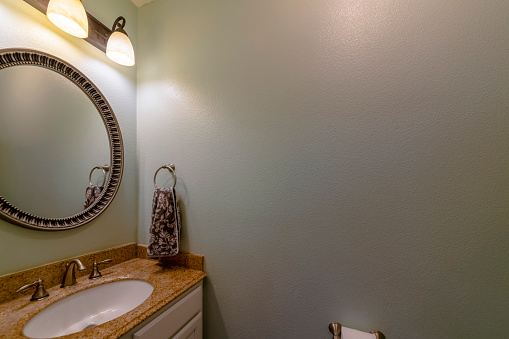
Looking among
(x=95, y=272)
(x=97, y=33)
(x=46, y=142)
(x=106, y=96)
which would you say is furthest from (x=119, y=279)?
(x=97, y=33)

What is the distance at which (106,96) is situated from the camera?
1141 millimetres

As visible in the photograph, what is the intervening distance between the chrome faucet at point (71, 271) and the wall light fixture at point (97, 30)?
3.54 ft

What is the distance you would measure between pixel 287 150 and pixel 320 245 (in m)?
0.48

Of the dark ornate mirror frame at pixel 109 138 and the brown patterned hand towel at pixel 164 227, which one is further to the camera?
the brown patterned hand towel at pixel 164 227

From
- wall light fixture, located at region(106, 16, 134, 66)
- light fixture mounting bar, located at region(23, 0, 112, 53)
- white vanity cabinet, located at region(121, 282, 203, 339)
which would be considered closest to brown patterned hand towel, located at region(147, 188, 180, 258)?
white vanity cabinet, located at region(121, 282, 203, 339)

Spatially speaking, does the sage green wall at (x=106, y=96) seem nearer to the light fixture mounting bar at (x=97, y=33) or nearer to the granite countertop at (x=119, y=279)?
the light fixture mounting bar at (x=97, y=33)

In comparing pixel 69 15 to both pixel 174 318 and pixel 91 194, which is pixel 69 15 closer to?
pixel 91 194

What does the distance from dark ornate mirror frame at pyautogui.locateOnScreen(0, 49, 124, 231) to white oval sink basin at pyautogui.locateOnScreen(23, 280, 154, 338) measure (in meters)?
0.34

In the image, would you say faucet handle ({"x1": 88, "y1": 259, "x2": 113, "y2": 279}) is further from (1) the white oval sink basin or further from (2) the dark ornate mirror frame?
(2) the dark ornate mirror frame

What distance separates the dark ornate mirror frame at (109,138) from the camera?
0.78 m

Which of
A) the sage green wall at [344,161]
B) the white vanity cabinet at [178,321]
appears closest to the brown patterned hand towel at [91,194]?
the sage green wall at [344,161]

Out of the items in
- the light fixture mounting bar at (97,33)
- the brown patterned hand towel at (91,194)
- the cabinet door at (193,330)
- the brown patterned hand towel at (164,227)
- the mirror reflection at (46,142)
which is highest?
the light fixture mounting bar at (97,33)

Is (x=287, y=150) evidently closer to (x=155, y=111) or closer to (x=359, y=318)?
(x=359, y=318)

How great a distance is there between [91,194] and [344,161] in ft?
4.37
